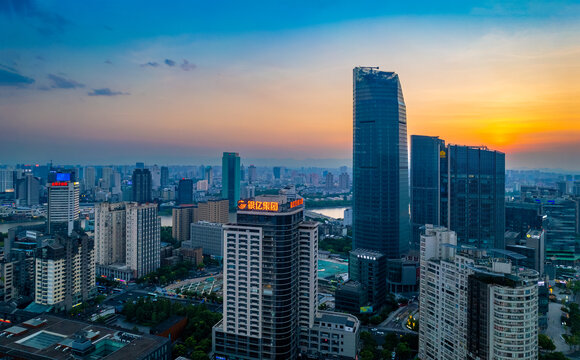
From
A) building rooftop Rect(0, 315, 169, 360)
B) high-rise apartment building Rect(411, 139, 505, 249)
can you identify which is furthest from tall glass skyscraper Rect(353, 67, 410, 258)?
building rooftop Rect(0, 315, 169, 360)

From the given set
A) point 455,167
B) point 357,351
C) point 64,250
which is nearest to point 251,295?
point 357,351

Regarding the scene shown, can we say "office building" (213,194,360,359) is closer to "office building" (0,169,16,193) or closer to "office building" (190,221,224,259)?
"office building" (190,221,224,259)

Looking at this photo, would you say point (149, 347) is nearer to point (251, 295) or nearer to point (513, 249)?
point (251, 295)

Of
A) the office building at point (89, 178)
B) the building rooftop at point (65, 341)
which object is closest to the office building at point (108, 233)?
the building rooftop at point (65, 341)

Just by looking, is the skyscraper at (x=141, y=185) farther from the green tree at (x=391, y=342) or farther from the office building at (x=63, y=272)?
the green tree at (x=391, y=342)

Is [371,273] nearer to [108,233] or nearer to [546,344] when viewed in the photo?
[546,344]

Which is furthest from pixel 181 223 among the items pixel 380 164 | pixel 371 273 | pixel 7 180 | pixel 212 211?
pixel 7 180
